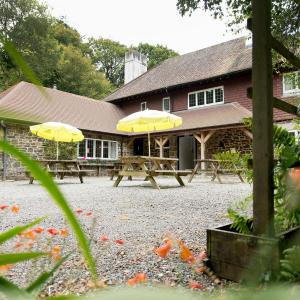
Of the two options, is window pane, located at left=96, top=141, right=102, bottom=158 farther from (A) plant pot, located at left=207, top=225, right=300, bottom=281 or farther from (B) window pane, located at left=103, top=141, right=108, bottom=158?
(A) plant pot, located at left=207, top=225, right=300, bottom=281

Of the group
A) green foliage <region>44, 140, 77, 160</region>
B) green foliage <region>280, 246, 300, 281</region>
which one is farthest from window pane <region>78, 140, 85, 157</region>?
green foliage <region>280, 246, 300, 281</region>

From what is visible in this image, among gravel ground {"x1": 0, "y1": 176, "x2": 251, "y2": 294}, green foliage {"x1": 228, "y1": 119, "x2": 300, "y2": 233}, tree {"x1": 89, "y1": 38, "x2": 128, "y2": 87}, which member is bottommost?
gravel ground {"x1": 0, "y1": 176, "x2": 251, "y2": 294}

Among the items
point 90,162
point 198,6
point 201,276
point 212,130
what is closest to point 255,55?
point 201,276

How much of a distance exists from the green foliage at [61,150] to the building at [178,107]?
26cm

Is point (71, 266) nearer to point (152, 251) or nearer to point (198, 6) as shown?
point (152, 251)

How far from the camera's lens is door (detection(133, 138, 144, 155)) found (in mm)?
21312

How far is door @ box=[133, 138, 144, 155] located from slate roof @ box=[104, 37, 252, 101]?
9.64ft

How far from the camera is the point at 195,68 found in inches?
800

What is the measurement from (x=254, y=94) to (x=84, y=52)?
39256 millimetres

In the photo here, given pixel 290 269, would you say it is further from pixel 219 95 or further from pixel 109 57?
pixel 109 57

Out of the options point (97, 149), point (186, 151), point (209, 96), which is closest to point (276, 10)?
point (209, 96)

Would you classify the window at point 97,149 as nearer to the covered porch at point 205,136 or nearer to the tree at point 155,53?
the covered porch at point 205,136

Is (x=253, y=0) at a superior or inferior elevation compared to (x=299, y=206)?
superior

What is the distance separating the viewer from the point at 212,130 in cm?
1636
